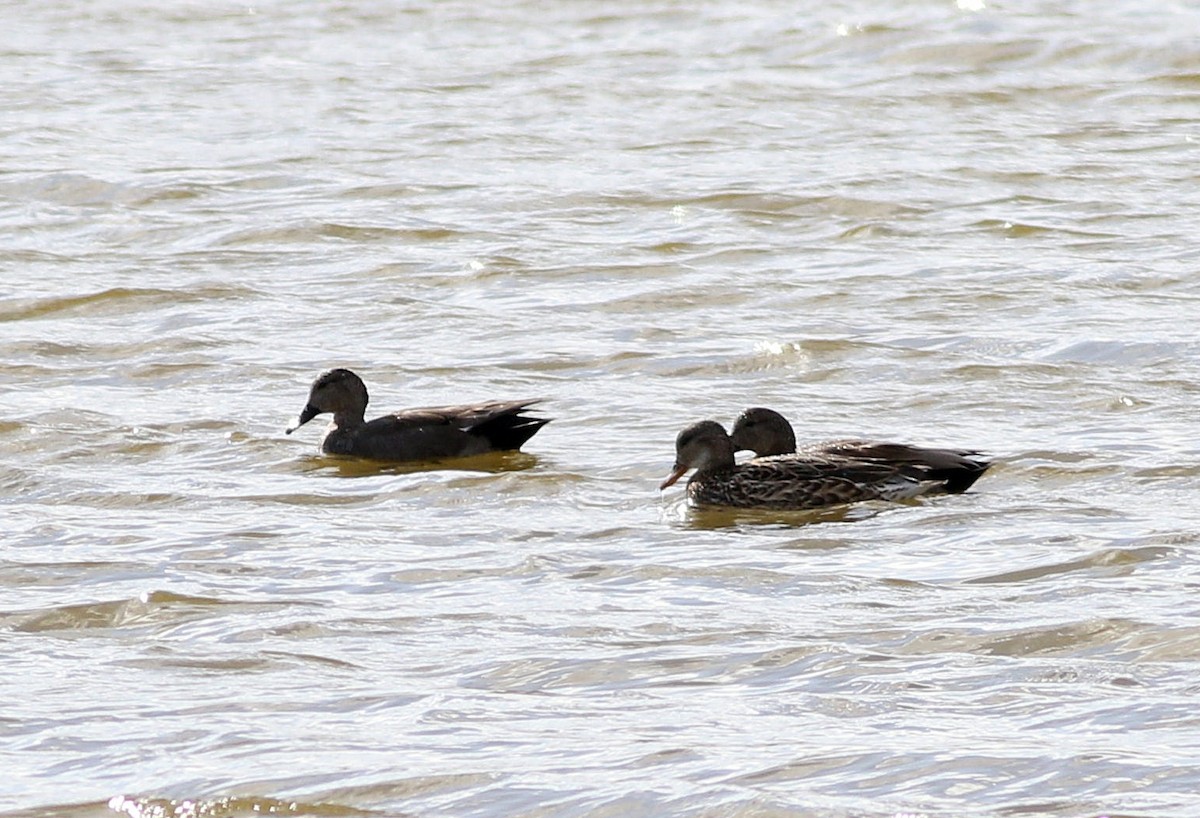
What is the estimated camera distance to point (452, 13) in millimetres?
27578

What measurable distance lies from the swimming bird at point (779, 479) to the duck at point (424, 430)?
2.94 feet

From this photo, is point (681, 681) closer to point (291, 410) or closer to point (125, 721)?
point (125, 721)

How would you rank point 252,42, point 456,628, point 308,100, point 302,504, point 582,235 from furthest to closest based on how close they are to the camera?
point 252,42, point 308,100, point 582,235, point 302,504, point 456,628

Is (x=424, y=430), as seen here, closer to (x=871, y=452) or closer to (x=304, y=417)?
(x=304, y=417)

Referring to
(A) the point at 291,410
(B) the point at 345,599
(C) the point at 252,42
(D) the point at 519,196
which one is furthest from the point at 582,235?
(C) the point at 252,42

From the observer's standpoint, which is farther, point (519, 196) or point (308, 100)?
point (308, 100)

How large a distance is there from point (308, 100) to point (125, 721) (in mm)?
15819

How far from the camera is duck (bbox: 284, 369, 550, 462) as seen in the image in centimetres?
1099

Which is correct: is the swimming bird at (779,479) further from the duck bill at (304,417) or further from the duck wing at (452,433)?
the duck bill at (304,417)

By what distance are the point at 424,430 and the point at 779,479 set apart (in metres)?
1.72

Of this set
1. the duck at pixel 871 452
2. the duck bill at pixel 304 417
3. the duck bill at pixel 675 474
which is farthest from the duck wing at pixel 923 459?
the duck bill at pixel 304 417

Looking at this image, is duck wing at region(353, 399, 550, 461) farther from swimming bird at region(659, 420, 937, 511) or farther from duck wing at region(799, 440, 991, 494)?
duck wing at region(799, 440, 991, 494)

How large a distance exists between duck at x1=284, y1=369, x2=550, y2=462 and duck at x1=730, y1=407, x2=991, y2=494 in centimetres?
94

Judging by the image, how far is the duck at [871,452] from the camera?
32.7 ft
